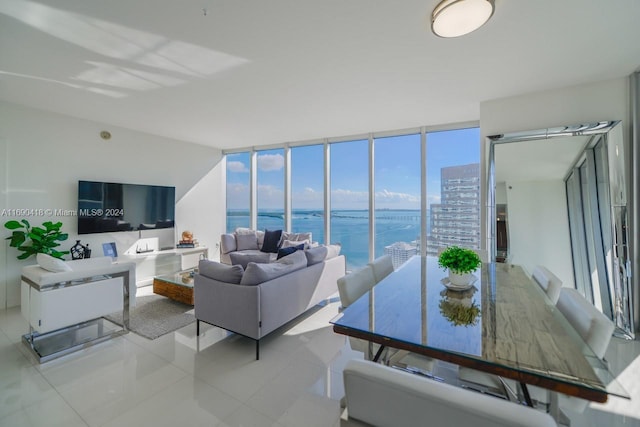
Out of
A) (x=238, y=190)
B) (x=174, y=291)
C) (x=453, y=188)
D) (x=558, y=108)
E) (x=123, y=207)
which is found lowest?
(x=174, y=291)

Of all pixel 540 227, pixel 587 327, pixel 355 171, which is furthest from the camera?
pixel 355 171

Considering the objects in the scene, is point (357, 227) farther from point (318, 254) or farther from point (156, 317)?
point (156, 317)

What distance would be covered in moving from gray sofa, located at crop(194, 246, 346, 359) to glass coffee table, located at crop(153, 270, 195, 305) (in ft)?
2.77

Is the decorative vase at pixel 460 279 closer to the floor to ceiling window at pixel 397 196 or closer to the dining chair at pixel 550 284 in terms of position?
the dining chair at pixel 550 284

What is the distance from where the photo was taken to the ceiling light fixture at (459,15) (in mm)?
1738

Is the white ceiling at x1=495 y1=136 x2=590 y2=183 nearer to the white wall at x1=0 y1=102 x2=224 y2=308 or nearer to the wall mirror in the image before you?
the wall mirror

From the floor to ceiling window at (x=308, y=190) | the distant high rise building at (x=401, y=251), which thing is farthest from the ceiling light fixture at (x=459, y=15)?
the floor to ceiling window at (x=308, y=190)

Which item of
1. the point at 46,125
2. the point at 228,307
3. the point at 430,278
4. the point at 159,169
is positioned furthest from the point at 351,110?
the point at 46,125

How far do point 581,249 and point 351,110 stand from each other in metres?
3.33

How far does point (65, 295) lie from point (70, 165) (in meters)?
2.75

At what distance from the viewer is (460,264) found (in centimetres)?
183

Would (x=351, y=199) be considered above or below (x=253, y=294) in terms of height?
above

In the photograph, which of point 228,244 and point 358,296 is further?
point 228,244

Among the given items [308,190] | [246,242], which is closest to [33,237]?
[246,242]
